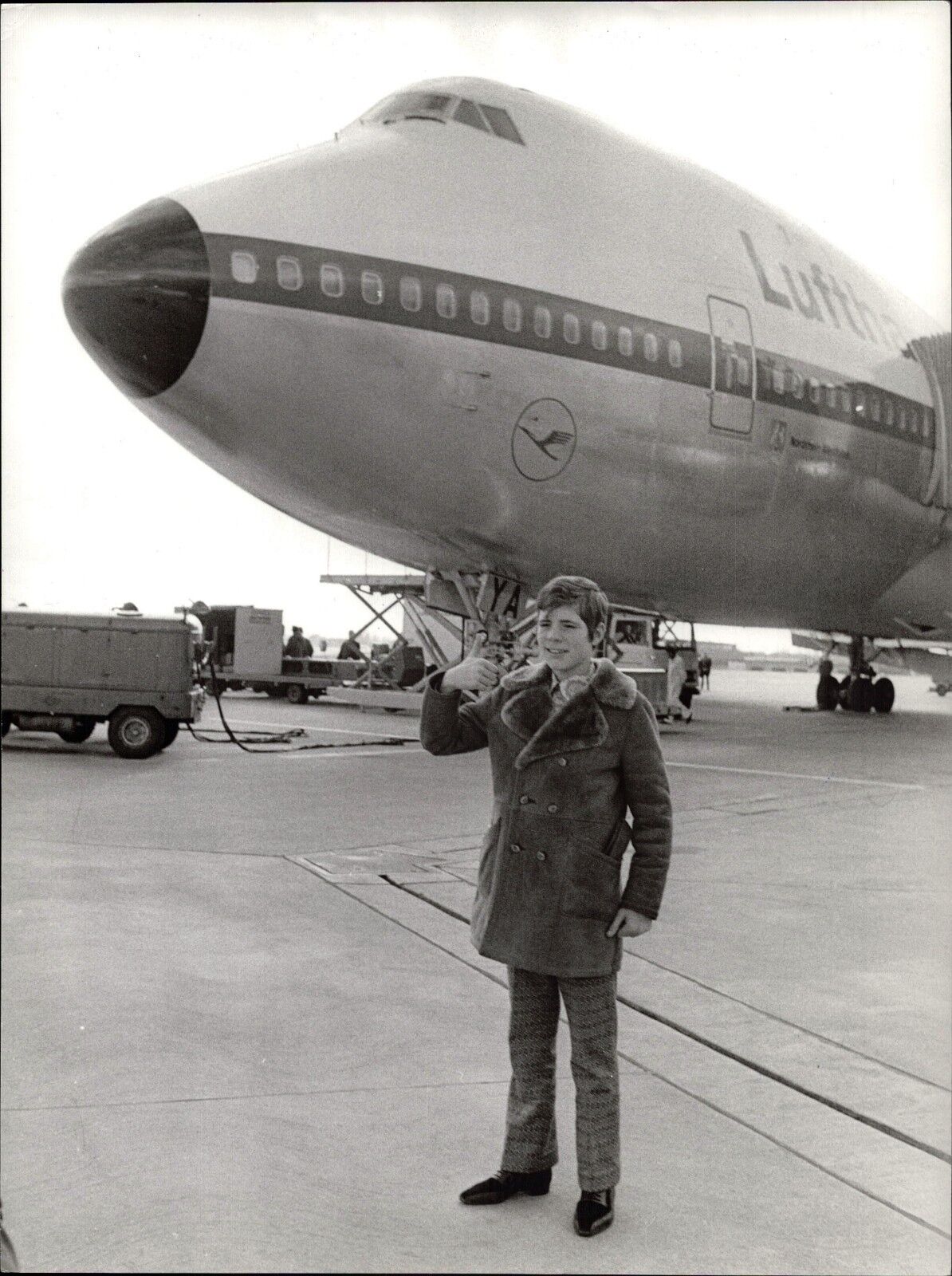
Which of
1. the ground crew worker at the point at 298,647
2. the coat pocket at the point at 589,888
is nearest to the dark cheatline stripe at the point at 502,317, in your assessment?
the ground crew worker at the point at 298,647

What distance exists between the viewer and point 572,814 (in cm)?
226

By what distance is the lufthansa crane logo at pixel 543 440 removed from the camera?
4156 millimetres

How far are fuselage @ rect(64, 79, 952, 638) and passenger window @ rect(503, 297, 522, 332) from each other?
0.05 ft

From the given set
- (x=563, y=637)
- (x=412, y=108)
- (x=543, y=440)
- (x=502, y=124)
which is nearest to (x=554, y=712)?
(x=563, y=637)

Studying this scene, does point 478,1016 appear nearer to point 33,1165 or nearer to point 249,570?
point 33,1165

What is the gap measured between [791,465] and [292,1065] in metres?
2.38

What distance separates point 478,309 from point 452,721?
10.2 ft

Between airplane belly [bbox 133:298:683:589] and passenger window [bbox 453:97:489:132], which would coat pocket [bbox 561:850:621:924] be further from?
passenger window [bbox 453:97:489:132]

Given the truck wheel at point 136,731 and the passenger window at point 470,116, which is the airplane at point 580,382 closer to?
the passenger window at point 470,116

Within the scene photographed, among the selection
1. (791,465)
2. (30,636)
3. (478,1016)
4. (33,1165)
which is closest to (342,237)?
(791,465)

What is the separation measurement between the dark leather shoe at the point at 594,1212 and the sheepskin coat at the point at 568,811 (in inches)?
20.4

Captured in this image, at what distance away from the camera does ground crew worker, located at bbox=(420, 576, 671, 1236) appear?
2.15 metres

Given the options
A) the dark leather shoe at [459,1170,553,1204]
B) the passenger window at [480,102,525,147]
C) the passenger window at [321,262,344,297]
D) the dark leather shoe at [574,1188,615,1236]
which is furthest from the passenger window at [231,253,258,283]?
the dark leather shoe at [574,1188,615,1236]

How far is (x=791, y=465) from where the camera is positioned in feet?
10.6
